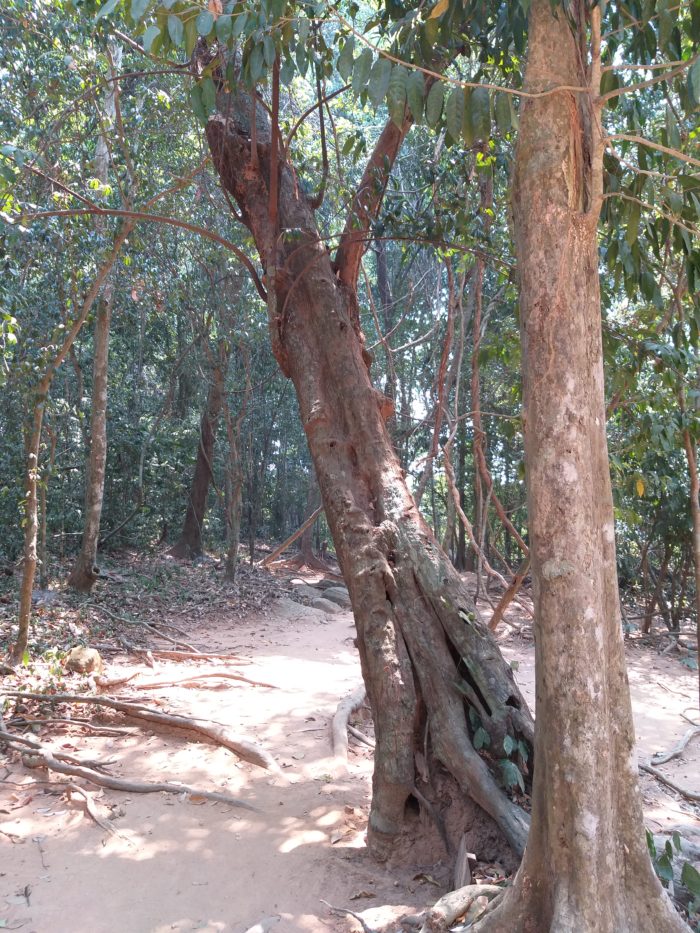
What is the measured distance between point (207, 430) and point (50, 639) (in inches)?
281

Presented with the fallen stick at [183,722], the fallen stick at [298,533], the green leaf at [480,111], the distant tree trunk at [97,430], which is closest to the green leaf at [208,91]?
the green leaf at [480,111]

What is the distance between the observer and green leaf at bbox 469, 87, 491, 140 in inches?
99.7

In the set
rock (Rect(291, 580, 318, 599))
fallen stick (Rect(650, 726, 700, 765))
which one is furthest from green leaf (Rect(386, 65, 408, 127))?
rock (Rect(291, 580, 318, 599))

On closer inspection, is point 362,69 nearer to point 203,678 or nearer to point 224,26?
Result: point 224,26

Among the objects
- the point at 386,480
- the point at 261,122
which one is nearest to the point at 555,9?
the point at 386,480

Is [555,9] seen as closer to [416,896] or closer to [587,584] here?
Result: [587,584]

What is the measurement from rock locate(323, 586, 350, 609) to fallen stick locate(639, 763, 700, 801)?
809 cm

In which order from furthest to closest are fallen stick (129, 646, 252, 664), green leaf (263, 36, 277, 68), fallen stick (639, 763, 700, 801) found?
fallen stick (129, 646, 252, 664) < fallen stick (639, 763, 700, 801) < green leaf (263, 36, 277, 68)

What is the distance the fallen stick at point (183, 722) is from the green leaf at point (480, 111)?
387cm

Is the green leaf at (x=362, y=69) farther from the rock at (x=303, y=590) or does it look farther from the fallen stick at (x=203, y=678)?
the rock at (x=303, y=590)

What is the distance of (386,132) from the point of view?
15.4 feet

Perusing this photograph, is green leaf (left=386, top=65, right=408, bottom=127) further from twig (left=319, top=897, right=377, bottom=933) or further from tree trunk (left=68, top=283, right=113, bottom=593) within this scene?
tree trunk (left=68, top=283, right=113, bottom=593)

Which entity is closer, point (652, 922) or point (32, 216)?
point (652, 922)

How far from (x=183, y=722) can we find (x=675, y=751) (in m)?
3.77
